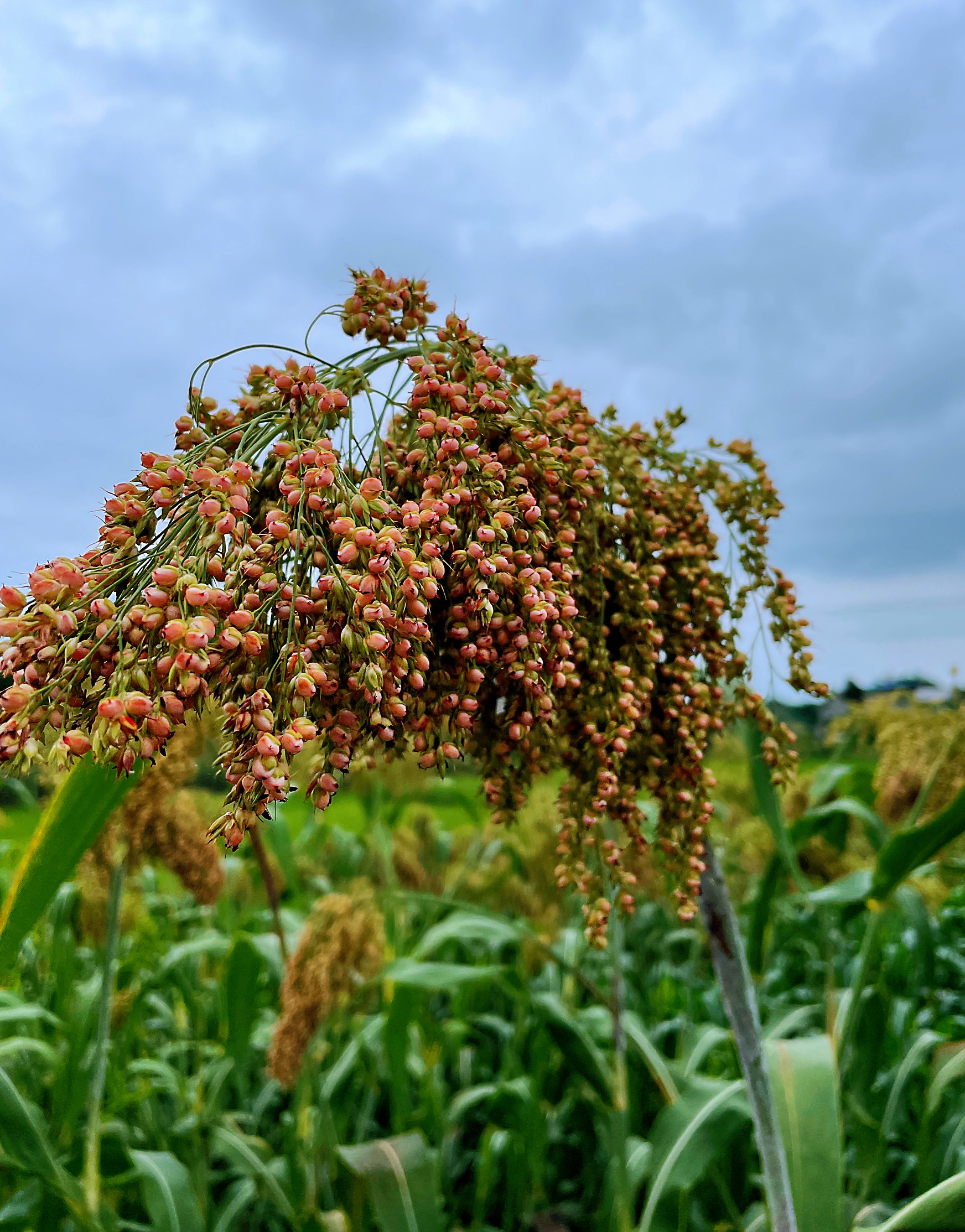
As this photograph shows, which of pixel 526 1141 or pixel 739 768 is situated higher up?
pixel 739 768

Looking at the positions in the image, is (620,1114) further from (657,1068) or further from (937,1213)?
(937,1213)

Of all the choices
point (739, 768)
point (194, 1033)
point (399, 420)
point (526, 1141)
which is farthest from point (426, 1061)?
point (739, 768)

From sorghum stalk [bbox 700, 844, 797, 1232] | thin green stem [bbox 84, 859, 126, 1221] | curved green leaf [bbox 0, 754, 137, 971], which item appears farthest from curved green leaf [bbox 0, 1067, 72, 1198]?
sorghum stalk [bbox 700, 844, 797, 1232]

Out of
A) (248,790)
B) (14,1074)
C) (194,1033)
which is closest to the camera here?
(248,790)

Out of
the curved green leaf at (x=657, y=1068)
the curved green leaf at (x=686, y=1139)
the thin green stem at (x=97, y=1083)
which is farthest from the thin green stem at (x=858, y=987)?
the thin green stem at (x=97, y=1083)

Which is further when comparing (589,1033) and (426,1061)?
(426,1061)

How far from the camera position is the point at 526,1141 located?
326cm

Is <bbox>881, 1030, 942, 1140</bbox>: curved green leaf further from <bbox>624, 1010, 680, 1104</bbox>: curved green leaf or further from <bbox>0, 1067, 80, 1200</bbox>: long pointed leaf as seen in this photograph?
<bbox>0, 1067, 80, 1200</bbox>: long pointed leaf

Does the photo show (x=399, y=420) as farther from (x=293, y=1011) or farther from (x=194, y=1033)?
(x=194, y=1033)

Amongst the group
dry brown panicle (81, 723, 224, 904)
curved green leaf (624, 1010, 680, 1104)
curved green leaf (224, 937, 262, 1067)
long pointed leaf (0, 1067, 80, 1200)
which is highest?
dry brown panicle (81, 723, 224, 904)

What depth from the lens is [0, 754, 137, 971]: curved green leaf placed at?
1464 millimetres

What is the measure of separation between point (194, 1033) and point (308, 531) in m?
3.29

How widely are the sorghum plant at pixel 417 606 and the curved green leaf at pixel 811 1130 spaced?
21.1 inches

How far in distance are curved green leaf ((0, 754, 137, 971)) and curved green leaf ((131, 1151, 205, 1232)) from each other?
3.58 ft
